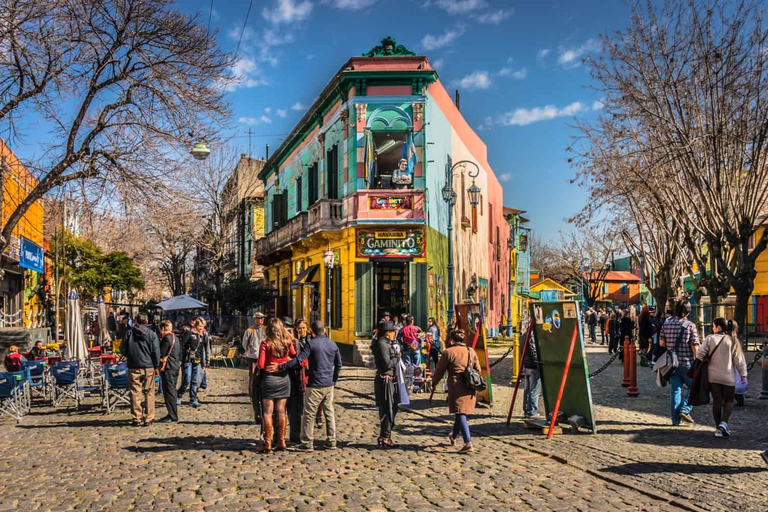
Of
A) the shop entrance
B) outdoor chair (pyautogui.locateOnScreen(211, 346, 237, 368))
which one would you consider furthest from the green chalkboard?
outdoor chair (pyautogui.locateOnScreen(211, 346, 237, 368))

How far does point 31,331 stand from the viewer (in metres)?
22.6

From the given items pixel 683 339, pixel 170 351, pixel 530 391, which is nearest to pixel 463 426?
pixel 530 391

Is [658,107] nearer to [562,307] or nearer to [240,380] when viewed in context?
[562,307]

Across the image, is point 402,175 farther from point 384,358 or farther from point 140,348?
point 384,358

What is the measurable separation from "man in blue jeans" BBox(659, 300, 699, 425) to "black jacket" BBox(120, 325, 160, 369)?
7.89m

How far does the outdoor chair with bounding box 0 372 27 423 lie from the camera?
11477mm

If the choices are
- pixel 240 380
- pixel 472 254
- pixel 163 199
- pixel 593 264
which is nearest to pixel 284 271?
pixel 472 254

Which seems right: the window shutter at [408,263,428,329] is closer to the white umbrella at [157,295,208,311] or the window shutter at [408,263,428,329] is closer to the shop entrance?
the shop entrance

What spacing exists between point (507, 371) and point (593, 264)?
50697 millimetres

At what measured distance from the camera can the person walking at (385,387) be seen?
902cm

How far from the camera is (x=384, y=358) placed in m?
9.14

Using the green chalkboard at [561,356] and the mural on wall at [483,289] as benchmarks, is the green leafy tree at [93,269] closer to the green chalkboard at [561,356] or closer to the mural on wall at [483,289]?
the mural on wall at [483,289]

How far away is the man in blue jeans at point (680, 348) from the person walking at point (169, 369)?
766cm

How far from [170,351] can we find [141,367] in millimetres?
701
